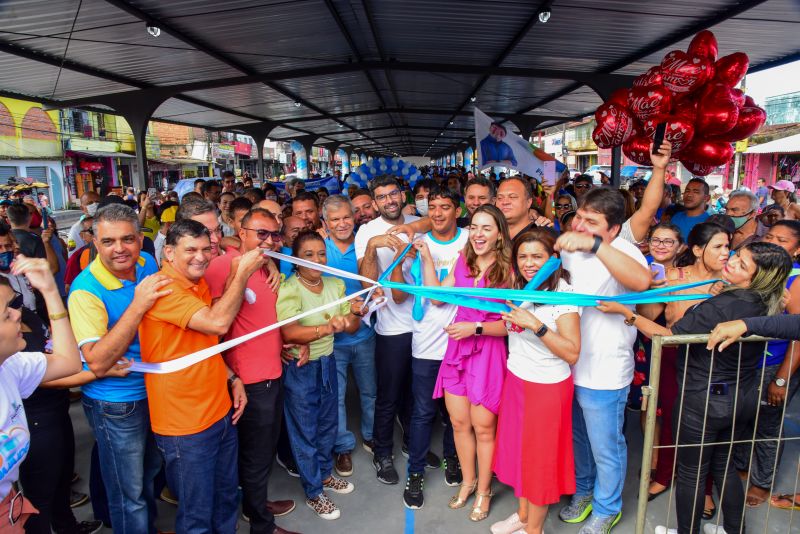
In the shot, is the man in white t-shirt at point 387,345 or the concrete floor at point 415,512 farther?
the man in white t-shirt at point 387,345

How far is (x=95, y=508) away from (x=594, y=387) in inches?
113

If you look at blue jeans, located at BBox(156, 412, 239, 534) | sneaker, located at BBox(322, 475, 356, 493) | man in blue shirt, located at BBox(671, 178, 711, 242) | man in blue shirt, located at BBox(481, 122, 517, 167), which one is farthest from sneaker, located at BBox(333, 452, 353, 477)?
man in blue shirt, located at BBox(481, 122, 517, 167)

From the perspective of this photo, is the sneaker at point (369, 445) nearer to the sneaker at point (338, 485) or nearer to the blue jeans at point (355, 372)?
the blue jeans at point (355, 372)

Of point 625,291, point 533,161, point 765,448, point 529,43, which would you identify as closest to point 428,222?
point 625,291

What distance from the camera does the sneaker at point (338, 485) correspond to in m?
3.22

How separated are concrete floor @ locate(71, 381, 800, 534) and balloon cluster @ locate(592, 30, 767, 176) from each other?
3052 millimetres

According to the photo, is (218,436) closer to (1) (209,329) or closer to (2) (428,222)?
(1) (209,329)

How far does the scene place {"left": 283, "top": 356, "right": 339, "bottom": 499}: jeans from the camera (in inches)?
114

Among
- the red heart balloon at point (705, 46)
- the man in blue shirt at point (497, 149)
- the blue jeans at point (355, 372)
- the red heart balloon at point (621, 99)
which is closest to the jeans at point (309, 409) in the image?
the blue jeans at point (355, 372)

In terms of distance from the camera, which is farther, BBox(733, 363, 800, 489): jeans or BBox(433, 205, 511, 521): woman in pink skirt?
BBox(733, 363, 800, 489): jeans

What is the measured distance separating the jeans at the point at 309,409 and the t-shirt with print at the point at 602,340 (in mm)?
1480

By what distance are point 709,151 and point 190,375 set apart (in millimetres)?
5265

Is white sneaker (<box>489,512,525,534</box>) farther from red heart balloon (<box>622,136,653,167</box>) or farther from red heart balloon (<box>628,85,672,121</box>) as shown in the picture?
red heart balloon (<box>628,85,672,121</box>)

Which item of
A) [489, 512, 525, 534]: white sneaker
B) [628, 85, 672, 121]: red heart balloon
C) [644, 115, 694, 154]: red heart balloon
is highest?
[628, 85, 672, 121]: red heart balloon
